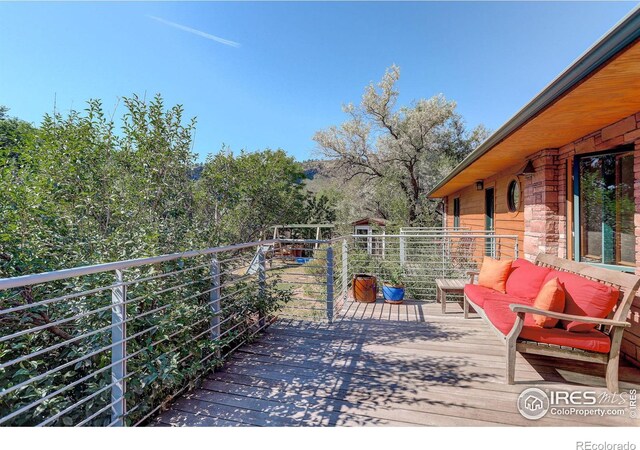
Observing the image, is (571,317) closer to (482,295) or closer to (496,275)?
(482,295)

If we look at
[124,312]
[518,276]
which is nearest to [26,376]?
[124,312]

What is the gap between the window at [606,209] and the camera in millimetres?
2977

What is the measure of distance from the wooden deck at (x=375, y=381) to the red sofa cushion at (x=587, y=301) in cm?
48

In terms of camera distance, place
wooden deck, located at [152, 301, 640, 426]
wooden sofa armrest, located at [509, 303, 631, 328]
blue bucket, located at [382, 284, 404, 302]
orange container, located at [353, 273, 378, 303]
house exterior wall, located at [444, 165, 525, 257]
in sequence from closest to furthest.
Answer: wooden deck, located at [152, 301, 640, 426] → wooden sofa armrest, located at [509, 303, 631, 328] → blue bucket, located at [382, 284, 404, 302] → orange container, located at [353, 273, 378, 303] → house exterior wall, located at [444, 165, 525, 257]

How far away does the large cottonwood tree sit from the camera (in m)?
13.7

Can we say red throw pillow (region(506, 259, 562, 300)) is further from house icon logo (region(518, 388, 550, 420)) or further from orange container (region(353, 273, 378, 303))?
orange container (region(353, 273, 378, 303))

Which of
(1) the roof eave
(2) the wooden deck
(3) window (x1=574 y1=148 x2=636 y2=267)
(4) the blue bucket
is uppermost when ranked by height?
(1) the roof eave

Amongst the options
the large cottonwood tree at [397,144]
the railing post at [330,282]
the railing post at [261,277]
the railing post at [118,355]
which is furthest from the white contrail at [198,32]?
the large cottonwood tree at [397,144]

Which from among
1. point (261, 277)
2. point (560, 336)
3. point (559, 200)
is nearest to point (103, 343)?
point (261, 277)

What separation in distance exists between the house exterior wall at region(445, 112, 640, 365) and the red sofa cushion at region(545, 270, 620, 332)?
70 centimetres

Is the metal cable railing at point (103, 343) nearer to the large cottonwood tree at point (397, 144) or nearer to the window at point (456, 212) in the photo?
the window at point (456, 212)

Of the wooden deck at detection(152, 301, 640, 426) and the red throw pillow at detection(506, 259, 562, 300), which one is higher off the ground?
the red throw pillow at detection(506, 259, 562, 300)

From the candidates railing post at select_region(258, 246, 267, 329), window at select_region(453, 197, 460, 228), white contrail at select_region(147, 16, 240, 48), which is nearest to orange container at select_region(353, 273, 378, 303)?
railing post at select_region(258, 246, 267, 329)

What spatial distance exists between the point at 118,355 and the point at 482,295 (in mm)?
3513
